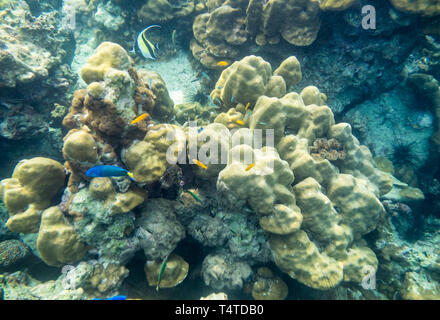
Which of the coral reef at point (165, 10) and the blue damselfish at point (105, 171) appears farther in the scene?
the coral reef at point (165, 10)

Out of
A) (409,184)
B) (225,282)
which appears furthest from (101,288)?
(409,184)

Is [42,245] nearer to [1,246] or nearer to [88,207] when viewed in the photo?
[88,207]

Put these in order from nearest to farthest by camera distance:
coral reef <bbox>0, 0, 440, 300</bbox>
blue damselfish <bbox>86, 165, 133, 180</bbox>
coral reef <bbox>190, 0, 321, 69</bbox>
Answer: blue damselfish <bbox>86, 165, 133, 180</bbox>
coral reef <bbox>0, 0, 440, 300</bbox>
coral reef <bbox>190, 0, 321, 69</bbox>

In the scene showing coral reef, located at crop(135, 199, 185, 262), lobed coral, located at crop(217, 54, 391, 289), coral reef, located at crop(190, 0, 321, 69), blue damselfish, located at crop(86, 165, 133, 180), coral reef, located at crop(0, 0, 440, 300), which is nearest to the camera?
blue damselfish, located at crop(86, 165, 133, 180)

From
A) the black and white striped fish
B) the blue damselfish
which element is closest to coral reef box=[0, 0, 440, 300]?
the blue damselfish

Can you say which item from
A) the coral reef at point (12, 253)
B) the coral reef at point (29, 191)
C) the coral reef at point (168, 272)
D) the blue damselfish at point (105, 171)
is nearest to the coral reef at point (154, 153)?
the blue damselfish at point (105, 171)

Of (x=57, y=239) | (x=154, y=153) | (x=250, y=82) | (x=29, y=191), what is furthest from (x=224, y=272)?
(x=250, y=82)

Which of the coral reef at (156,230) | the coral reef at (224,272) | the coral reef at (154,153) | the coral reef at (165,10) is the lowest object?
the coral reef at (224,272)

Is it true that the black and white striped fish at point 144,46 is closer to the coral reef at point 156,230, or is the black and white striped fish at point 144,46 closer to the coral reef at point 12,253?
the coral reef at point 156,230

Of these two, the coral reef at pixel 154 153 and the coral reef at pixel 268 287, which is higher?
the coral reef at pixel 154 153

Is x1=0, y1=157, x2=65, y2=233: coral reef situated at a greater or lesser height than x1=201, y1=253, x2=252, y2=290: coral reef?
greater

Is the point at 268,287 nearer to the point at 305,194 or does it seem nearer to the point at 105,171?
the point at 305,194

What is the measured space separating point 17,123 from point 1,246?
7.42 ft

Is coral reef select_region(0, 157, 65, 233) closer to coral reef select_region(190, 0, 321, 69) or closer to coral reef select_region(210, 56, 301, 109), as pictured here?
coral reef select_region(210, 56, 301, 109)
